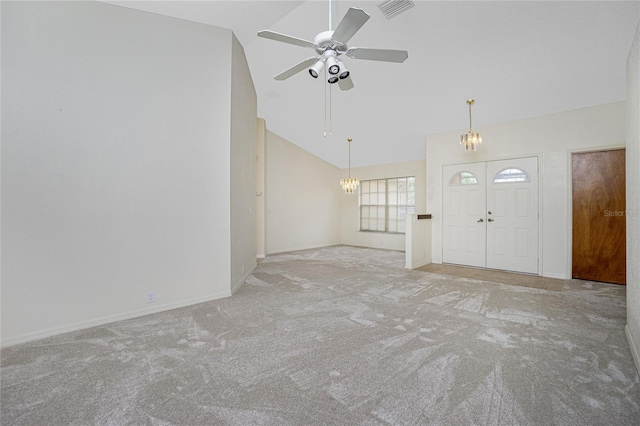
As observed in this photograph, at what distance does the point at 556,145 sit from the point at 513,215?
53.4 inches

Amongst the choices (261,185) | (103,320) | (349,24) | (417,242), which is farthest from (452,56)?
(103,320)

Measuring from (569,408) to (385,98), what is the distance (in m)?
4.86

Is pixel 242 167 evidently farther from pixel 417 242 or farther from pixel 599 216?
pixel 599 216

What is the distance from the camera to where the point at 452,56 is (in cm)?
388

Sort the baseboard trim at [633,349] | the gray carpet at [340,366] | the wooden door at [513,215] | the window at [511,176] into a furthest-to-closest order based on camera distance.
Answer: the window at [511,176] → the wooden door at [513,215] → the baseboard trim at [633,349] → the gray carpet at [340,366]

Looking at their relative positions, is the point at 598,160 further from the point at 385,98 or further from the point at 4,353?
the point at 4,353

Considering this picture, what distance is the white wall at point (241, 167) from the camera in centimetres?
401

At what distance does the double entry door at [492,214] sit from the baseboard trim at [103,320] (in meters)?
4.78

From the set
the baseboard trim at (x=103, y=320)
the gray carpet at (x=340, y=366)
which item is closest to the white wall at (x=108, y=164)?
the baseboard trim at (x=103, y=320)

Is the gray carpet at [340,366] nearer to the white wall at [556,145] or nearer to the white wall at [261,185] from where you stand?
the white wall at [556,145]

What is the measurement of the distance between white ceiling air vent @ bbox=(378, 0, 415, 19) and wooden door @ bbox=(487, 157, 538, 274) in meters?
3.53

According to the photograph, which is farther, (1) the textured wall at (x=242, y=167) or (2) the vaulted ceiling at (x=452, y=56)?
(1) the textured wall at (x=242, y=167)

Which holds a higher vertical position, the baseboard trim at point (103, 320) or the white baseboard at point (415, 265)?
the white baseboard at point (415, 265)

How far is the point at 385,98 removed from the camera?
516 centimetres
